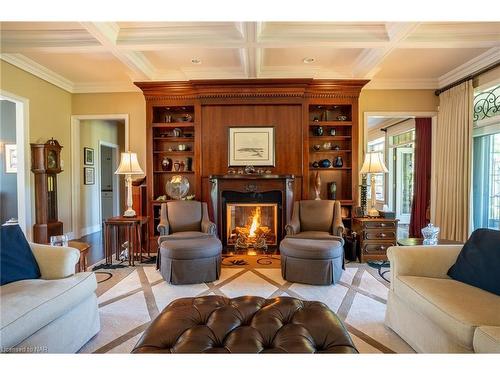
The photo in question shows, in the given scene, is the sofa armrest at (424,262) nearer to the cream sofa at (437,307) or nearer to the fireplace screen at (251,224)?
the cream sofa at (437,307)

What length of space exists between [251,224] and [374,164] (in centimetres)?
207

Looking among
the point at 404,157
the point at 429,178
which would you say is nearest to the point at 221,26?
the point at 429,178

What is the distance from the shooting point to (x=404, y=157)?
7.31 m

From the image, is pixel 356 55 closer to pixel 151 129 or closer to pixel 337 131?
pixel 337 131

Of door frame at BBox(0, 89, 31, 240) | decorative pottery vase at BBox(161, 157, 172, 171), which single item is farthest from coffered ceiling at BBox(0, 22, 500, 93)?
decorative pottery vase at BBox(161, 157, 172, 171)

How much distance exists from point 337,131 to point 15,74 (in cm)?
486

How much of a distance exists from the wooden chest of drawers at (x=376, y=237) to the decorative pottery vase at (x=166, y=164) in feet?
10.3

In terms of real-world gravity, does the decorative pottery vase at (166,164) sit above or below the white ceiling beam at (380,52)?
below

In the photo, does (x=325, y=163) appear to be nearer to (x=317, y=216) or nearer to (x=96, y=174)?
(x=317, y=216)

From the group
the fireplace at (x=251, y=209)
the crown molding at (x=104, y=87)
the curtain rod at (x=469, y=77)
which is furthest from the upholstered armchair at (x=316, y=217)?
the crown molding at (x=104, y=87)

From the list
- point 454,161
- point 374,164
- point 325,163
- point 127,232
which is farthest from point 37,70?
point 454,161

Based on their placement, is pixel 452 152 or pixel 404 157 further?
pixel 404 157

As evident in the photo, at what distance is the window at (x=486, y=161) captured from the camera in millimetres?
3977

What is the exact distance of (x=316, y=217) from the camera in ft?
13.0
